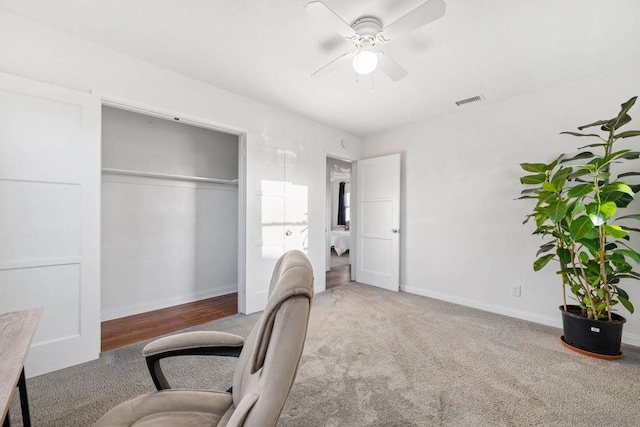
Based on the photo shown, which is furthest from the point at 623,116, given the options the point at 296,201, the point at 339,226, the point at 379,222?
the point at 339,226

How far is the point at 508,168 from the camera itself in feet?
10.8

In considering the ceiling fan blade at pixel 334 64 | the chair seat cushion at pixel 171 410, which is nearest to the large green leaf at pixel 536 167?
the ceiling fan blade at pixel 334 64

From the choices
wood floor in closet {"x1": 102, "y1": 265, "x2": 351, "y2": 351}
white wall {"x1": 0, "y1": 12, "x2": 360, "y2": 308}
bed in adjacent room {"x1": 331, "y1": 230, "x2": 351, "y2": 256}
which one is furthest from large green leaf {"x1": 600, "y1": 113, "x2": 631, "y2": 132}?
bed in adjacent room {"x1": 331, "y1": 230, "x2": 351, "y2": 256}

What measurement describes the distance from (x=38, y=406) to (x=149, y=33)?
8.74 feet

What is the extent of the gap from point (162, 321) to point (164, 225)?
1.19 metres

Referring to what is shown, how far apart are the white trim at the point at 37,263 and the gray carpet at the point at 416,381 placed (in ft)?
2.63

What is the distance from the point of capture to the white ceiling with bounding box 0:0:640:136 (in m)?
1.90

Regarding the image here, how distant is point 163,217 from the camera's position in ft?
11.8

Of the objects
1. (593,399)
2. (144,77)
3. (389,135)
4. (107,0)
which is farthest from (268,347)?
(389,135)

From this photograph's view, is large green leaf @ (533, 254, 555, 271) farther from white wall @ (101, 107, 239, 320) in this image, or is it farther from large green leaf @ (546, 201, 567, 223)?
white wall @ (101, 107, 239, 320)

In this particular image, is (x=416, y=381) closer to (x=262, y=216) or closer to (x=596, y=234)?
(x=596, y=234)

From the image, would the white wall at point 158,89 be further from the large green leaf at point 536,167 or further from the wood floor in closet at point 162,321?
the large green leaf at point 536,167

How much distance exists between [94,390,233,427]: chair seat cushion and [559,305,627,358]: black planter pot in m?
2.91

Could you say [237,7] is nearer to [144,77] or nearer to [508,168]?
[144,77]
